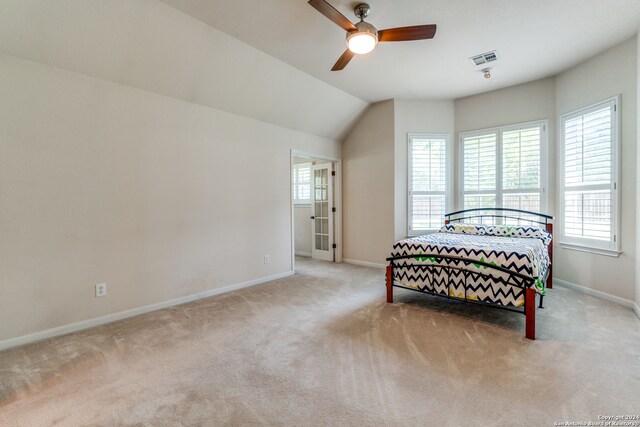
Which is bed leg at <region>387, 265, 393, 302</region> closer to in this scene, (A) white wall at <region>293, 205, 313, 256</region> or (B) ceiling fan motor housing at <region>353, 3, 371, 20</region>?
(B) ceiling fan motor housing at <region>353, 3, 371, 20</region>

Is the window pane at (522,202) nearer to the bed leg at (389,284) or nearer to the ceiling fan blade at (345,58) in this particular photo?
the bed leg at (389,284)

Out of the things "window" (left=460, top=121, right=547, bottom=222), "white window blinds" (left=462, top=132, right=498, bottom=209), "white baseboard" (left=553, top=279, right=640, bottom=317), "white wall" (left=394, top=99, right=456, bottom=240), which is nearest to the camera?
"white baseboard" (left=553, top=279, right=640, bottom=317)

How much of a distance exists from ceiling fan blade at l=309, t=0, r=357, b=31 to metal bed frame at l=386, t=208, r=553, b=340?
2460mm

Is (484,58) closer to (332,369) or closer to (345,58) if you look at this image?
(345,58)

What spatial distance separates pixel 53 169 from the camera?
2791 millimetres

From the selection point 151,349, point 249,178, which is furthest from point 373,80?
point 151,349

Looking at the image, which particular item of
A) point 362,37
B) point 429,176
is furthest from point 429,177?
point 362,37

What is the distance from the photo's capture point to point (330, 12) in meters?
2.36

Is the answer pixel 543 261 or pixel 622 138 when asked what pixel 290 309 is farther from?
pixel 622 138

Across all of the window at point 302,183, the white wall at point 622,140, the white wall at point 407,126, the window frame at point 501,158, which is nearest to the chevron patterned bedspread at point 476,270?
the white wall at point 622,140

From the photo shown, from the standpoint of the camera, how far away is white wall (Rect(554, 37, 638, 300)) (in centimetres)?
338

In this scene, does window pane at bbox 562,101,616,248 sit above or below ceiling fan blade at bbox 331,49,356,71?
below

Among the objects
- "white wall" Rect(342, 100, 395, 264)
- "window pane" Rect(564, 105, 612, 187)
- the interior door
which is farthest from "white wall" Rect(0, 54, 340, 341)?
"window pane" Rect(564, 105, 612, 187)

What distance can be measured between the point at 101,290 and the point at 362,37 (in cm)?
359
